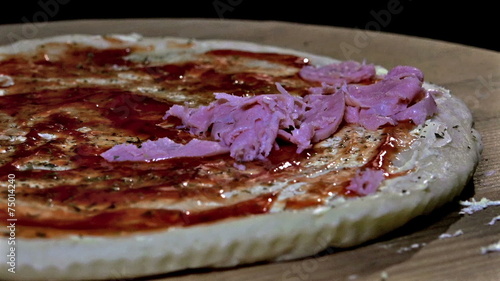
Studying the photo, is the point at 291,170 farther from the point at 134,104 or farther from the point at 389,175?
the point at 134,104

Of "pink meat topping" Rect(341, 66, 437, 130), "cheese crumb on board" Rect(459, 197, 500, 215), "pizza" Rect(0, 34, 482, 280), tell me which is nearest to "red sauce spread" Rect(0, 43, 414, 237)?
"pizza" Rect(0, 34, 482, 280)

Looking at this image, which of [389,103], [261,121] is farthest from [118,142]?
[389,103]

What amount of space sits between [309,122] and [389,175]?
0.51 meters

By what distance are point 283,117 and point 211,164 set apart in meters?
0.38

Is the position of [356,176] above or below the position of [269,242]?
above

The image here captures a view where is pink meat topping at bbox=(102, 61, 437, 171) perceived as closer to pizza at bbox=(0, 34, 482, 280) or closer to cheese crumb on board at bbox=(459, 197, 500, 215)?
pizza at bbox=(0, 34, 482, 280)

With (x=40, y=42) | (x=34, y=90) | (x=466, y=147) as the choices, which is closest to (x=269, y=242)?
(x=466, y=147)

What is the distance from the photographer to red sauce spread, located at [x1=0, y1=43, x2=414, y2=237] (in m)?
2.32

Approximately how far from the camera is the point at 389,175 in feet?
8.32

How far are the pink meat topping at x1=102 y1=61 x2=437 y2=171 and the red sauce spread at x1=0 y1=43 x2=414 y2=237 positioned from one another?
0.05 m

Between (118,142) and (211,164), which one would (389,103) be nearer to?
(211,164)

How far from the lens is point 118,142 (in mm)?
2895

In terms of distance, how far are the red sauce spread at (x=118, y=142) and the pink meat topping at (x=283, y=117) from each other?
0.05 meters

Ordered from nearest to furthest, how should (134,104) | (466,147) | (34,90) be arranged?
(466,147)
(134,104)
(34,90)
